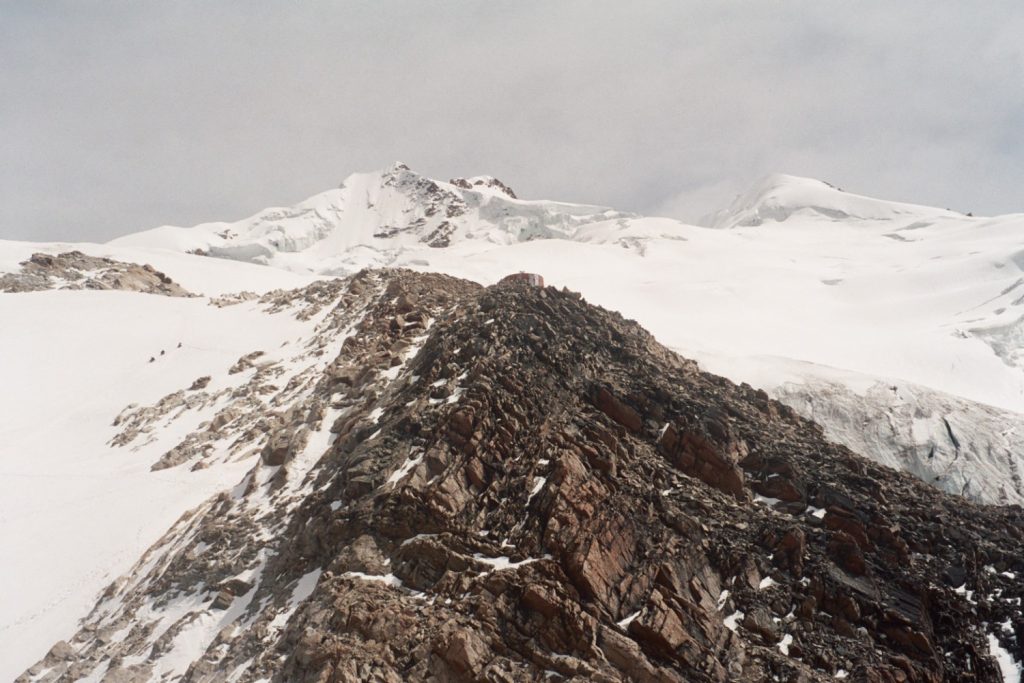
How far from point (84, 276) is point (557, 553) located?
72.3 m

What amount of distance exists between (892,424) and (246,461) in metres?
33.5

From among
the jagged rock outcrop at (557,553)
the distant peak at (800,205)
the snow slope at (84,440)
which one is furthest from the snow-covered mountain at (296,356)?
the distant peak at (800,205)

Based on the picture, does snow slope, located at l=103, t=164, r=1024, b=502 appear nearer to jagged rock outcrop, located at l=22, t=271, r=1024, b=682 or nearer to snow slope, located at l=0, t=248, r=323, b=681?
jagged rock outcrop, located at l=22, t=271, r=1024, b=682

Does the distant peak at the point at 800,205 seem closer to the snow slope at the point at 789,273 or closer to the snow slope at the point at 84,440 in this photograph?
the snow slope at the point at 789,273

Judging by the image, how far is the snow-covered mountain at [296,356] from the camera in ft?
90.4

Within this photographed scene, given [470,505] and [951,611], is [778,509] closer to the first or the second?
[951,611]

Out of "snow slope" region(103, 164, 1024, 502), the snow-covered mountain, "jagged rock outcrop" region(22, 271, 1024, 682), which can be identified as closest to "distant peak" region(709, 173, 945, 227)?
"snow slope" region(103, 164, 1024, 502)

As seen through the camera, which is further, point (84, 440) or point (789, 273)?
point (789, 273)

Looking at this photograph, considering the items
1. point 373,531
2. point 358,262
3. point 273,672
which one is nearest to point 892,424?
point 373,531

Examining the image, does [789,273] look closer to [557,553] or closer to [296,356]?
[296,356]

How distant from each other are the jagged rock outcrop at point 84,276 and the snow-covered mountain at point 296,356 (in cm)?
36

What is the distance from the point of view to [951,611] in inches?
658

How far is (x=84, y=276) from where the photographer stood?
217 ft

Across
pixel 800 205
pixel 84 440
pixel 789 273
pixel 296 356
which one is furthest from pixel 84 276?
pixel 800 205
